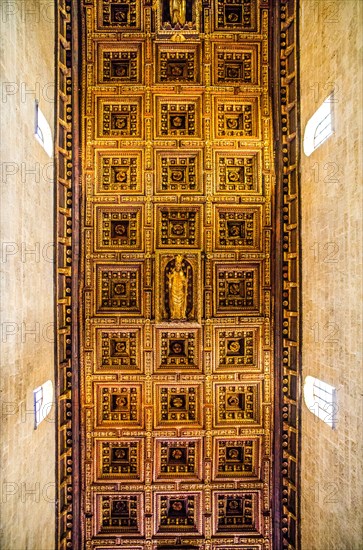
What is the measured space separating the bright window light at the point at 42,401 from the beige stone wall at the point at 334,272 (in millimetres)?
6493

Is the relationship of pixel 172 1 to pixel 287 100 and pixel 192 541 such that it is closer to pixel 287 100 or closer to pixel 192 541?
pixel 287 100

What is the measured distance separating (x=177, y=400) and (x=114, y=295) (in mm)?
3693

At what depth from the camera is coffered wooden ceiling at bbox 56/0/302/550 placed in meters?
12.8

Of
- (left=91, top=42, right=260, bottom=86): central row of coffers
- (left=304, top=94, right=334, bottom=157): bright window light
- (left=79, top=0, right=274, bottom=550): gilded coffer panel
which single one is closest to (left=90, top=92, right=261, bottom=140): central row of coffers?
(left=79, top=0, right=274, bottom=550): gilded coffer panel

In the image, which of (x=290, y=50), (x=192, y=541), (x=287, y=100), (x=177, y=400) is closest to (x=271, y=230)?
(x=287, y=100)

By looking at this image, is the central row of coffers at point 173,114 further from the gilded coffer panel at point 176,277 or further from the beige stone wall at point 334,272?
the beige stone wall at point 334,272

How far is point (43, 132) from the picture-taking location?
35.7 feet

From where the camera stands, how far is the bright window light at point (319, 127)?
32.0 ft

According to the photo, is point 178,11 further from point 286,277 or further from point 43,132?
point 286,277

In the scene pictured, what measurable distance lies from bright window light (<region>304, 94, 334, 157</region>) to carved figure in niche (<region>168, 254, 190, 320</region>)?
14.9ft

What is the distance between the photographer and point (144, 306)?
1310 centimetres

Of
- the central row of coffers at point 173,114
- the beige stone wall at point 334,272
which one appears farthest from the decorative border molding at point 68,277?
the beige stone wall at point 334,272

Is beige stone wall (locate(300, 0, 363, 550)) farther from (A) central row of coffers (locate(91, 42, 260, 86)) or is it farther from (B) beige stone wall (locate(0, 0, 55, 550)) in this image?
(B) beige stone wall (locate(0, 0, 55, 550))

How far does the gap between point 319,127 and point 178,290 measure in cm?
556
